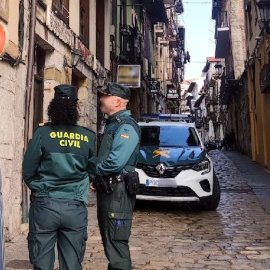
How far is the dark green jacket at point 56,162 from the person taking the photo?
119 inches

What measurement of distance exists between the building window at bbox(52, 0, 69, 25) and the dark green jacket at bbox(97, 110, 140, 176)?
233 inches

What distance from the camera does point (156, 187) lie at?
816 centimetres

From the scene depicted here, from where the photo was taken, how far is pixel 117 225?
348 cm

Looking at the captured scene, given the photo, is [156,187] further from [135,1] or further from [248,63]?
[135,1]

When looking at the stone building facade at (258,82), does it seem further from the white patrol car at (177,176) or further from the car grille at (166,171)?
the car grille at (166,171)

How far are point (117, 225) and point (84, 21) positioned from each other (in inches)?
370

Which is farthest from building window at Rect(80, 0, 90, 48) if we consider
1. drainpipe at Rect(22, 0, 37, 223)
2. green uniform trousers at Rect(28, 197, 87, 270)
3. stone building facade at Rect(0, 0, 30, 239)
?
green uniform trousers at Rect(28, 197, 87, 270)

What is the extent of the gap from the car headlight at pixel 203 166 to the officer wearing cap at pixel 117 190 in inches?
192

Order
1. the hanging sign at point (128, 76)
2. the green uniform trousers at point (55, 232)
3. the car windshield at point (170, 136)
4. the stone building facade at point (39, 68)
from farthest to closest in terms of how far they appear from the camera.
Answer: the hanging sign at point (128, 76)
the car windshield at point (170, 136)
the stone building facade at point (39, 68)
the green uniform trousers at point (55, 232)

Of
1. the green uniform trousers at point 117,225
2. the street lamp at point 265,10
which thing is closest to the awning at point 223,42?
the street lamp at point 265,10

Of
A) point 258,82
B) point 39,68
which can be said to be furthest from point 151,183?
point 258,82

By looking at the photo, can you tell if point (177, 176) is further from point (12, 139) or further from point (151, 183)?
point (12, 139)

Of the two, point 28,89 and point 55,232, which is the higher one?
point 28,89

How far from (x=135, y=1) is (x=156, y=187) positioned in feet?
53.0
